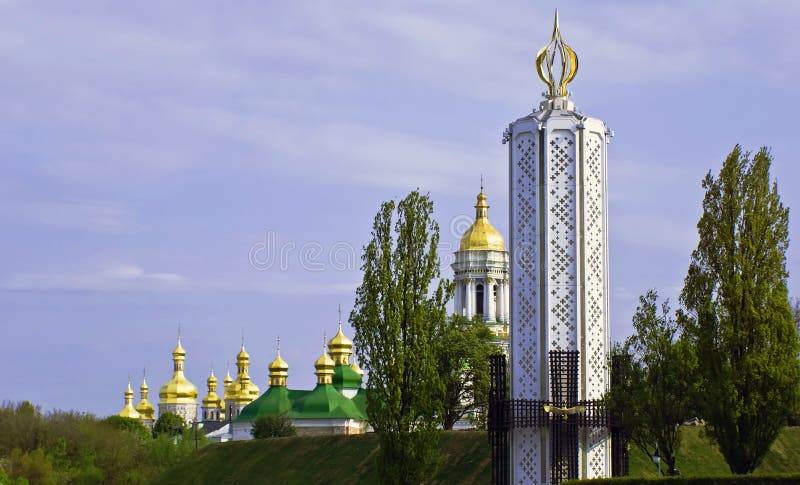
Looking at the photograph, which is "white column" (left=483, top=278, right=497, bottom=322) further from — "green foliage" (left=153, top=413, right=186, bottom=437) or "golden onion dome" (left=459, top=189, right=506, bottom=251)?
"green foliage" (left=153, top=413, right=186, bottom=437)

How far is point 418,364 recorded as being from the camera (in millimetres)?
32000

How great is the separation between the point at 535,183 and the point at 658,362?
518 centimetres

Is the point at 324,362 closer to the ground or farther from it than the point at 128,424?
farther from it

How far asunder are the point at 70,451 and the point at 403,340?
1485 inches

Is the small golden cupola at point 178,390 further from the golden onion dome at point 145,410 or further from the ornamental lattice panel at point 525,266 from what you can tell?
the ornamental lattice panel at point 525,266

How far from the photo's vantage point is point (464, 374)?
2195 inches

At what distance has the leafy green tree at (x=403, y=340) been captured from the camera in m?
31.7

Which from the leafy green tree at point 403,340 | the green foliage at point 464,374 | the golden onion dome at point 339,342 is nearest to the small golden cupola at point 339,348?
the golden onion dome at point 339,342

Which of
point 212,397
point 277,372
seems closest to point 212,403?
point 212,397

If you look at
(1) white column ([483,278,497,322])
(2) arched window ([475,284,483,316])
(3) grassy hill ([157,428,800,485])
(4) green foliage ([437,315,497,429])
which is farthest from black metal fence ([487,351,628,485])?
(2) arched window ([475,284,483,316])

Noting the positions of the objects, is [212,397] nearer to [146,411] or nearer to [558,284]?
[146,411]

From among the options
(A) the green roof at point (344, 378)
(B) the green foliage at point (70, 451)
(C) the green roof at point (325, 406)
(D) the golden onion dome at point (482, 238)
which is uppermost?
(D) the golden onion dome at point (482, 238)

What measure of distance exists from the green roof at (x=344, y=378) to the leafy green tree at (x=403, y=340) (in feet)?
173

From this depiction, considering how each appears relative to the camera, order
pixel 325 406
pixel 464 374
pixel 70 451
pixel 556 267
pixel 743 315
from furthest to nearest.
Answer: pixel 325 406
pixel 70 451
pixel 464 374
pixel 556 267
pixel 743 315
